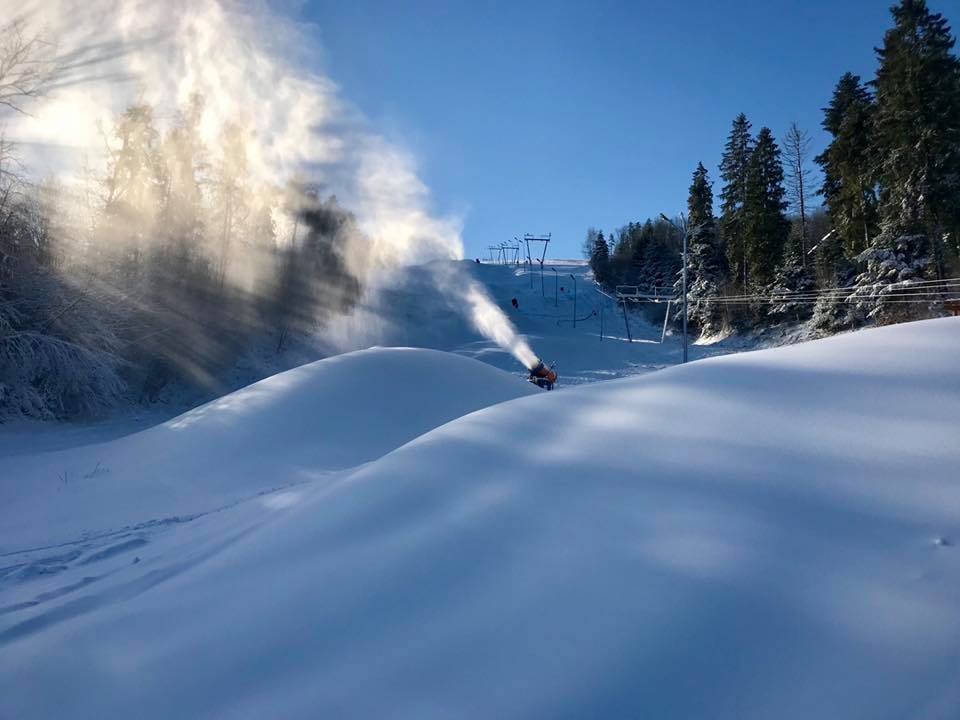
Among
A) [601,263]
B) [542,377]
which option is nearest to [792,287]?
[542,377]

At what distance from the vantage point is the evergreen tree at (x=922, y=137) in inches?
847

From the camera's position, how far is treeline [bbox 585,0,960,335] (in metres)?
21.7

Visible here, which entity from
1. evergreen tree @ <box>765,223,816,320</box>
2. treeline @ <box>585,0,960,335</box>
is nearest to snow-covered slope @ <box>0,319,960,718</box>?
Answer: treeline @ <box>585,0,960,335</box>

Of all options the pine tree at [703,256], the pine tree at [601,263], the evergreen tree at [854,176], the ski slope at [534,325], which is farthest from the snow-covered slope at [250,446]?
the pine tree at [601,263]

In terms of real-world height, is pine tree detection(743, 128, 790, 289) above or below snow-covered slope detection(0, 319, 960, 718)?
above

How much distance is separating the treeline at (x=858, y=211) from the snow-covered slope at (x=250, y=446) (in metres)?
18.0

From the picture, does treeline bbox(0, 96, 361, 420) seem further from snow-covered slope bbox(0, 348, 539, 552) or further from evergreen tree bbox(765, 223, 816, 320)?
evergreen tree bbox(765, 223, 816, 320)

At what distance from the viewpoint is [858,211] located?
28.0 meters

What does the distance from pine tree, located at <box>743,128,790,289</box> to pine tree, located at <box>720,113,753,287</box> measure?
1.32 m

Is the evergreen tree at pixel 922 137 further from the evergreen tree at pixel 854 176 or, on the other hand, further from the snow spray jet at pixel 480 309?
the snow spray jet at pixel 480 309

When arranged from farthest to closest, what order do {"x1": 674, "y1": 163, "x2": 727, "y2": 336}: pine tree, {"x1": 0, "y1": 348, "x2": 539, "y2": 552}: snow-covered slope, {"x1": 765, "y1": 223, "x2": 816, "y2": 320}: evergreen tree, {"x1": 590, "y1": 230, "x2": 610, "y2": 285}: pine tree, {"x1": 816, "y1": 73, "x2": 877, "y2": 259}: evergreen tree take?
{"x1": 590, "y1": 230, "x2": 610, "y2": 285}: pine tree < {"x1": 674, "y1": 163, "x2": 727, "y2": 336}: pine tree < {"x1": 765, "y1": 223, "x2": 816, "y2": 320}: evergreen tree < {"x1": 816, "y1": 73, "x2": 877, "y2": 259}: evergreen tree < {"x1": 0, "y1": 348, "x2": 539, "y2": 552}: snow-covered slope

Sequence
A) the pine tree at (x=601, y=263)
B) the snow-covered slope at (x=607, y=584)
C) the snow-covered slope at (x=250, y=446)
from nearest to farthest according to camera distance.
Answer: the snow-covered slope at (x=607, y=584) < the snow-covered slope at (x=250, y=446) < the pine tree at (x=601, y=263)

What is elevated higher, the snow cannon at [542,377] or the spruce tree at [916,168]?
the spruce tree at [916,168]

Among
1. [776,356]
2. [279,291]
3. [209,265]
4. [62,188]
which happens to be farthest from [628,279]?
[776,356]
